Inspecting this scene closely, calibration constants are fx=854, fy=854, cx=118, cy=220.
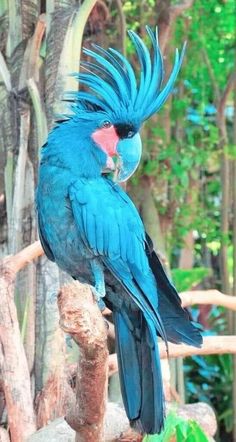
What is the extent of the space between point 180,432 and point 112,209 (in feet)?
1.59

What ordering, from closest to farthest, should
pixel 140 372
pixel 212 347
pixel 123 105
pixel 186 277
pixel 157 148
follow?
pixel 140 372, pixel 123 105, pixel 212 347, pixel 157 148, pixel 186 277

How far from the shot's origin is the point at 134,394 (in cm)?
151

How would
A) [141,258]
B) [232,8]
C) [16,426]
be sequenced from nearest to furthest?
[141,258] < [16,426] < [232,8]

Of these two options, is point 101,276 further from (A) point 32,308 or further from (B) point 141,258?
(A) point 32,308

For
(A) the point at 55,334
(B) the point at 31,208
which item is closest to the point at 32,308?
(A) the point at 55,334

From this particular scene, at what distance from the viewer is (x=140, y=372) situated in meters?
1.53

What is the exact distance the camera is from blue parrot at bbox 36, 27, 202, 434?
5.21 ft

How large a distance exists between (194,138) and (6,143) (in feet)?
4.31

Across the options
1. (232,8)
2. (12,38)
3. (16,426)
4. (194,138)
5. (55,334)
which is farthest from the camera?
(194,138)

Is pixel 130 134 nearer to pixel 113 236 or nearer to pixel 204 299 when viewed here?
pixel 113 236

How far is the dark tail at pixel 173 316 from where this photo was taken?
5.22 feet

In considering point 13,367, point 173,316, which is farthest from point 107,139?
point 13,367

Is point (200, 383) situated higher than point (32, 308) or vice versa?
point (32, 308)

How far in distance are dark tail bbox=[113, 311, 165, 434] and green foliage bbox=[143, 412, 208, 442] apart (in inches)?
9.0
